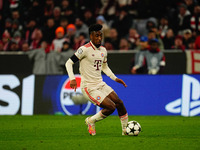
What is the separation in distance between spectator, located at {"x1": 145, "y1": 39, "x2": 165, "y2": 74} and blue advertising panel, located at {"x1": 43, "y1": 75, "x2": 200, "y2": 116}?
0.46 meters

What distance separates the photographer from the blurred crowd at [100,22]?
18.2 meters

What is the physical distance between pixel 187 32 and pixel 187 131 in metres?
7.67

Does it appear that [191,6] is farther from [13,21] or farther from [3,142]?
[3,142]

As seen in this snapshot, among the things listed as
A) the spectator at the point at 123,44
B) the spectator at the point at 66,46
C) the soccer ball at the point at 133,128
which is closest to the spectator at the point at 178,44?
the spectator at the point at 123,44

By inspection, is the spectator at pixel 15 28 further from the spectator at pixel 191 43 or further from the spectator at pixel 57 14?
the spectator at pixel 191 43

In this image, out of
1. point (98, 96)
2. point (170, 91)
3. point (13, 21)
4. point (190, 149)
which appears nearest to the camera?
point (190, 149)

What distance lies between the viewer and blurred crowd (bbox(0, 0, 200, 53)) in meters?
18.2

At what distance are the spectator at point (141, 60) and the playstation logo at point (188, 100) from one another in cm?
160

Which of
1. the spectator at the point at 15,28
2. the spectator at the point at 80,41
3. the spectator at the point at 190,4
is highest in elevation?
the spectator at the point at 190,4

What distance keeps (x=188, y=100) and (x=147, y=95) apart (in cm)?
140

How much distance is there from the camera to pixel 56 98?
16.9 meters

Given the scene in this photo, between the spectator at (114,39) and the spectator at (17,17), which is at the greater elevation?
the spectator at (17,17)

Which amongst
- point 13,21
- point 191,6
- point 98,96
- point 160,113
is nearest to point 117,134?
point 98,96

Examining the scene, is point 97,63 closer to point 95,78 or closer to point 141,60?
point 95,78
